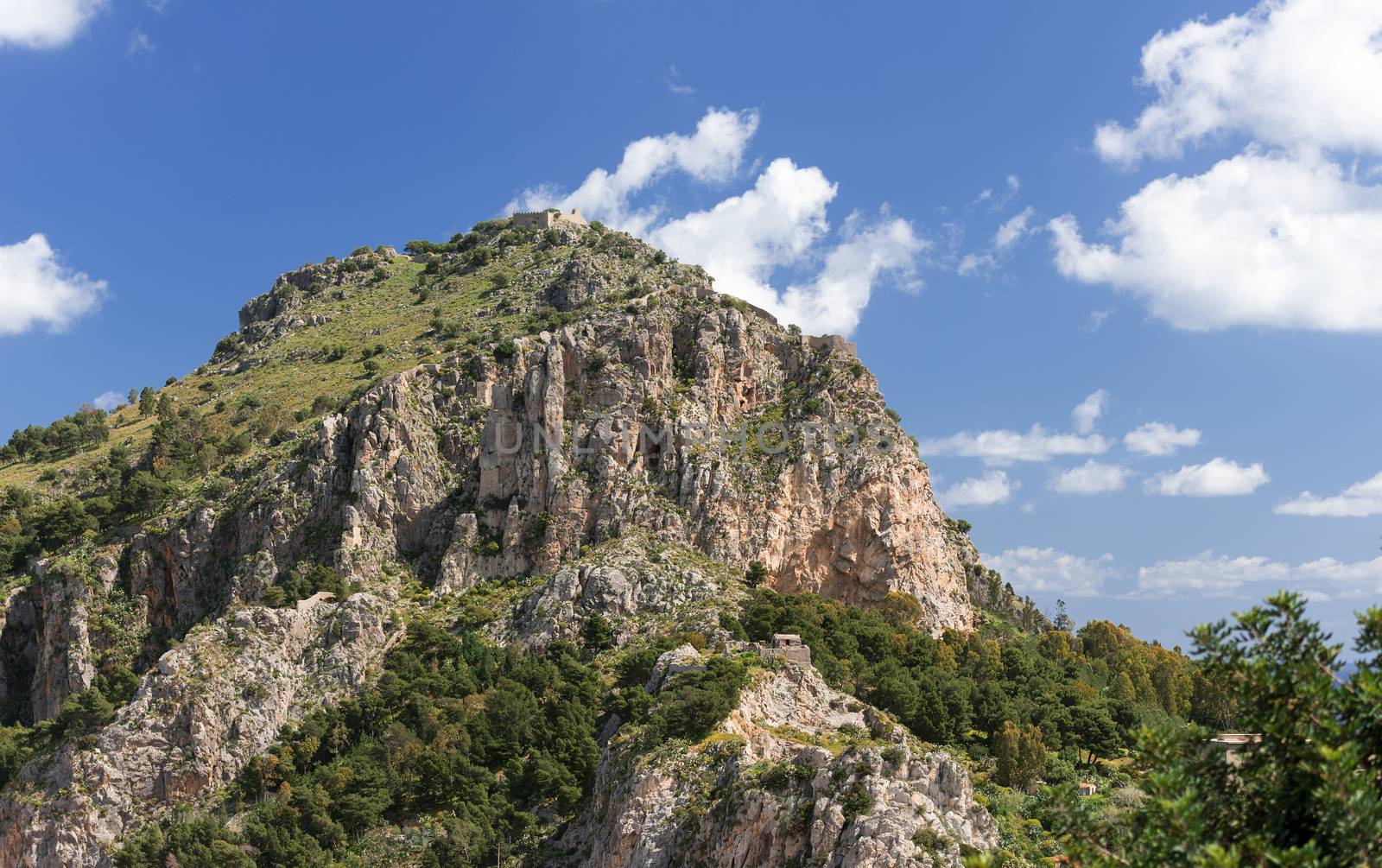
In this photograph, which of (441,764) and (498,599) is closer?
(441,764)

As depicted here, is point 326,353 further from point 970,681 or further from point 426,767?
point 970,681

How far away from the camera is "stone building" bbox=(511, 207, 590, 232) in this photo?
152 meters

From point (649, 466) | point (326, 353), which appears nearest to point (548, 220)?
point (326, 353)

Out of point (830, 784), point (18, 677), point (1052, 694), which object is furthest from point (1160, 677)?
point (18, 677)

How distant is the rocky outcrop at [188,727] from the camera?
6838 cm

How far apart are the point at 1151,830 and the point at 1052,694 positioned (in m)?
68.0

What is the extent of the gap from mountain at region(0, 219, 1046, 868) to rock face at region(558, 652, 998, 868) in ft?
0.63

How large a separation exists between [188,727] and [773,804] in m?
43.2

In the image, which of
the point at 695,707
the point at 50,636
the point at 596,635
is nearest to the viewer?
the point at 695,707

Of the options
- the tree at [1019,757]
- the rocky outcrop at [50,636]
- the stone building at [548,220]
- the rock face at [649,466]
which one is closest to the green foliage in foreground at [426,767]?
the rock face at [649,466]

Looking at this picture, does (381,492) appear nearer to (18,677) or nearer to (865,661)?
(18,677)

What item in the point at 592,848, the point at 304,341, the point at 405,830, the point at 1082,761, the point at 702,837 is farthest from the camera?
the point at 304,341

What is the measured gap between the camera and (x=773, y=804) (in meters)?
46.1

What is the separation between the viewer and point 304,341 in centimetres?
13425
